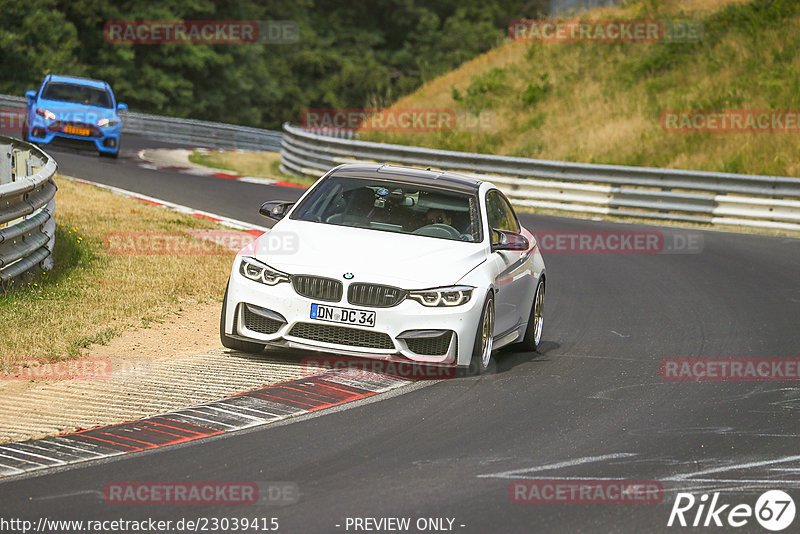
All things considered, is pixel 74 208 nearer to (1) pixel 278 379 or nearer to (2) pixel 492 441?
(1) pixel 278 379

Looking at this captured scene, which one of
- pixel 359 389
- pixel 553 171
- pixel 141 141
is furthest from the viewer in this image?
pixel 141 141

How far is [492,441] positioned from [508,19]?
65.2 metres

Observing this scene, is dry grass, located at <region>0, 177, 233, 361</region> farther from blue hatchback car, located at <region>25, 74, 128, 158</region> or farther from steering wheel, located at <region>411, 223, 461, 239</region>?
blue hatchback car, located at <region>25, 74, 128, 158</region>

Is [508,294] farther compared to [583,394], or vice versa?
[508,294]

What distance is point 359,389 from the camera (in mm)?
8516

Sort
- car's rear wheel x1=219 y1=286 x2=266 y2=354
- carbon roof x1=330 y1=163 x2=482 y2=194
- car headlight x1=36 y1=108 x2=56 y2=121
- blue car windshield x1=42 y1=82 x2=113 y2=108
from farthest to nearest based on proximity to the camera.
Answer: blue car windshield x1=42 y1=82 x2=113 y2=108
car headlight x1=36 y1=108 x2=56 y2=121
carbon roof x1=330 y1=163 x2=482 y2=194
car's rear wheel x1=219 y1=286 x2=266 y2=354

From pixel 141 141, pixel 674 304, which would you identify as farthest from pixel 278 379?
pixel 141 141

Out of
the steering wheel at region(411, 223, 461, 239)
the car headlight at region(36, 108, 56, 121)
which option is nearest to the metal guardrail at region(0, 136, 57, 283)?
the steering wheel at region(411, 223, 461, 239)

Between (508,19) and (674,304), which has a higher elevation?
(508,19)

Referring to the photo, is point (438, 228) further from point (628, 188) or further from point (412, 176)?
point (628, 188)

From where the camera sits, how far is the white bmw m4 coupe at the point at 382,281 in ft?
28.9

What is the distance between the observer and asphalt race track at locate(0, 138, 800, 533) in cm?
581

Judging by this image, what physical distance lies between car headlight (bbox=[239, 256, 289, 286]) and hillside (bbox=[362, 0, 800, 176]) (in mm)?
19831

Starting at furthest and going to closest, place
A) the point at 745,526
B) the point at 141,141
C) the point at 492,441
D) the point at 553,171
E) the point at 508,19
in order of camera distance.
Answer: the point at 508,19 < the point at 141,141 < the point at 553,171 < the point at 492,441 < the point at 745,526
